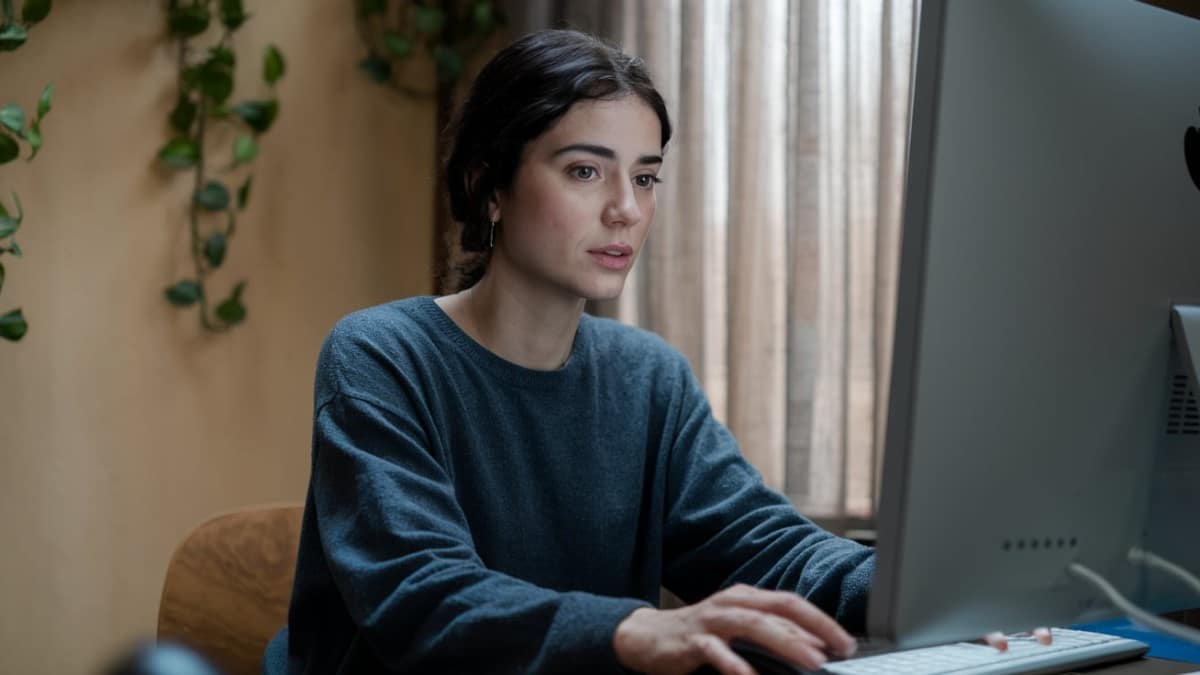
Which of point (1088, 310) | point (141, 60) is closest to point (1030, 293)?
point (1088, 310)

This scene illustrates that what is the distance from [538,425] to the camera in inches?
50.2

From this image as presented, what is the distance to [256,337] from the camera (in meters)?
2.55

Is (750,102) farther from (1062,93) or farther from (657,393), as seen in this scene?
(1062,93)

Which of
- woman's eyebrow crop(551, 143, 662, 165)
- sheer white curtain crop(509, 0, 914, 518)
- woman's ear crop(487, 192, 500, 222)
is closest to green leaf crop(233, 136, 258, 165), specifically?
sheer white curtain crop(509, 0, 914, 518)

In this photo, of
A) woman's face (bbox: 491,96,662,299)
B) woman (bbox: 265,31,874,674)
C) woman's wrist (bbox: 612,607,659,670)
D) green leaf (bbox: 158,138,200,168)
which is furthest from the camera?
green leaf (bbox: 158,138,200,168)

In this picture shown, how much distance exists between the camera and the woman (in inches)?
40.6

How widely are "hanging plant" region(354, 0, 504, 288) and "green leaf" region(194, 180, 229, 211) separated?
47 cm

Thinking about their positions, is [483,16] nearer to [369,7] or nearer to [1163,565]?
[369,7]

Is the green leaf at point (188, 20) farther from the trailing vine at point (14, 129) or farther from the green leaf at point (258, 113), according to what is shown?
the trailing vine at point (14, 129)

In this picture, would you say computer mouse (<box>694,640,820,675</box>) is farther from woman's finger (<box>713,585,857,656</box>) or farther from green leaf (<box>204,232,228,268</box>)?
green leaf (<box>204,232,228,268</box>)

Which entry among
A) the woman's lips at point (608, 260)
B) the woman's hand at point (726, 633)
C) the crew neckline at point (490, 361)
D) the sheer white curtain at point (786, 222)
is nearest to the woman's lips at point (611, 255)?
the woman's lips at point (608, 260)

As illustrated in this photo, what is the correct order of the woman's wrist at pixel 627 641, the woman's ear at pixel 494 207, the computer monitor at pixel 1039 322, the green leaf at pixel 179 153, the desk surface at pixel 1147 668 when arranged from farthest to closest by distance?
the green leaf at pixel 179 153 < the woman's ear at pixel 494 207 < the desk surface at pixel 1147 668 < the woman's wrist at pixel 627 641 < the computer monitor at pixel 1039 322

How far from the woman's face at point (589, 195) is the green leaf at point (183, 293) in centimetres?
131

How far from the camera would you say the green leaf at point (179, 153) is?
2.33 meters
